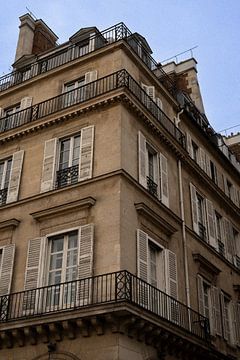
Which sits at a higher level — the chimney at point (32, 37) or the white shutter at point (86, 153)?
the chimney at point (32, 37)

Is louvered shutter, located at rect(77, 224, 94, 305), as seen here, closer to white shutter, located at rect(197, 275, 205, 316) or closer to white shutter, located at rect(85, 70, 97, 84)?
white shutter, located at rect(197, 275, 205, 316)

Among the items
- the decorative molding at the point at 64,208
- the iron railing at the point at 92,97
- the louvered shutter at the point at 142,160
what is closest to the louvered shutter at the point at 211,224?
the iron railing at the point at 92,97

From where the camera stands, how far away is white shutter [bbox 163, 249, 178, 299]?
15.5 m

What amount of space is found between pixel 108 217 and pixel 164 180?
387cm

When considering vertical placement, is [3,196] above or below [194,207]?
below

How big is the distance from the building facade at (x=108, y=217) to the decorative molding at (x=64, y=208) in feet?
0.14

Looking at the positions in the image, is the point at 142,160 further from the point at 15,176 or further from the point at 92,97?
the point at 15,176

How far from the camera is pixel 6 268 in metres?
15.5

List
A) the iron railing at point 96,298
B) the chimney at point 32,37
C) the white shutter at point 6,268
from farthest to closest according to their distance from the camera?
the chimney at point 32,37, the white shutter at point 6,268, the iron railing at point 96,298

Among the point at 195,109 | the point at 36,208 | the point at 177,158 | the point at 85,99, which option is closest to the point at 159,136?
the point at 177,158

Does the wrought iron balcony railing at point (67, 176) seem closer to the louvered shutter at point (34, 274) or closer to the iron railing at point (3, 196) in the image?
the louvered shutter at point (34, 274)

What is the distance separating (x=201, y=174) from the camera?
20.6 metres

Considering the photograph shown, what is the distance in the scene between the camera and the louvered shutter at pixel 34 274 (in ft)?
46.8

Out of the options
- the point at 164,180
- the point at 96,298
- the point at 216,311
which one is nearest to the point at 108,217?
the point at 96,298
